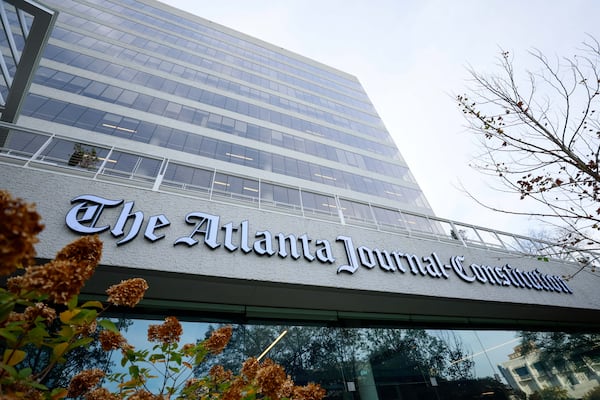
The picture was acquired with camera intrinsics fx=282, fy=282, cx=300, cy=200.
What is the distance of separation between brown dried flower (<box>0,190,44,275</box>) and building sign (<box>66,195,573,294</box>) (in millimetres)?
3871

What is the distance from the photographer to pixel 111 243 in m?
4.41

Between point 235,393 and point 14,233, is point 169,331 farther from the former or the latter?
point 14,233

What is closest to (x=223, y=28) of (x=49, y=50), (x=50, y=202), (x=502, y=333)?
(x=49, y=50)

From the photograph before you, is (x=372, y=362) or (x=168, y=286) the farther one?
(x=372, y=362)

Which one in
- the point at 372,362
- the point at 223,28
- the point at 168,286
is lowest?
the point at 372,362

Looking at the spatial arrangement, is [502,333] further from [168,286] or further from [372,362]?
[168,286]

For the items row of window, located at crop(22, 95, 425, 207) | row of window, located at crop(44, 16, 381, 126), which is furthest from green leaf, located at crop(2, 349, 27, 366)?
row of window, located at crop(44, 16, 381, 126)

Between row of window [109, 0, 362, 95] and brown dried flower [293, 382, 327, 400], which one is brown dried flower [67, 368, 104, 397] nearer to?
brown dried flower [293, 382, 327, 400]

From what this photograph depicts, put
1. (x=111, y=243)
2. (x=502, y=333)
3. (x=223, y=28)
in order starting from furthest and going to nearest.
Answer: (x=223, y=28), (x=502, y=333), (x=111, y=243)

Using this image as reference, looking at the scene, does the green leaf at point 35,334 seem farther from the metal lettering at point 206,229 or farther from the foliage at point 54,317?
the metal lettering at point 206,229

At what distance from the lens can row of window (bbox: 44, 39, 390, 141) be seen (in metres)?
19.0

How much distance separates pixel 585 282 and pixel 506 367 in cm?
432

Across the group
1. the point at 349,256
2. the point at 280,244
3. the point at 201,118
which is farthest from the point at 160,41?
the point at 349,256

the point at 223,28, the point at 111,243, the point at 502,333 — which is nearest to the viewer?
the point at 111,243
